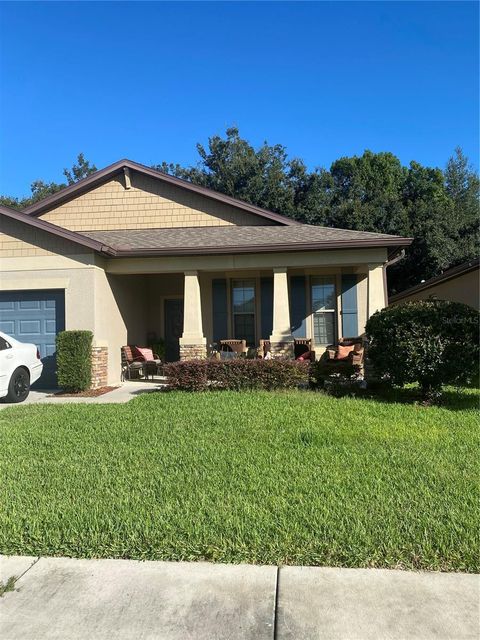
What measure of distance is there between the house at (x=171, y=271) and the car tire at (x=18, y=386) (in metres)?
1.91

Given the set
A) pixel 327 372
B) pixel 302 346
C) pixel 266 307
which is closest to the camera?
pixel 327 372

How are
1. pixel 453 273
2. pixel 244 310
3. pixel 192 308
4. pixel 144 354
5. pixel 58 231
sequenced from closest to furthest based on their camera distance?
pixel 58 231 → pixel 192 308 → pixel 144 354 → pixel 244 310 → pixel 453 273

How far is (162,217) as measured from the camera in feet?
51.7

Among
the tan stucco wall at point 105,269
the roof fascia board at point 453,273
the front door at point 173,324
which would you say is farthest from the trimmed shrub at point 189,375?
the roof fascia board at point 453,273

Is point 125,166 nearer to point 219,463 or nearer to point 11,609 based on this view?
point 219,463

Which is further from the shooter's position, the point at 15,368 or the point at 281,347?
→ the point at 281,347

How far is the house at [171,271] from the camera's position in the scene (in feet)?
39.5

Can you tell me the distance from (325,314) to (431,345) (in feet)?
19.9

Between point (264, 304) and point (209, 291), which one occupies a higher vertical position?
point (209, 291)

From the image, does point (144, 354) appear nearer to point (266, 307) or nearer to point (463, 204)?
point (266, 307)

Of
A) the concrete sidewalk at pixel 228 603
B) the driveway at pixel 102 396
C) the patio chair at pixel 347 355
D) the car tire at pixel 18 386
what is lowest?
the concrete sidewalk at pixel 228 603

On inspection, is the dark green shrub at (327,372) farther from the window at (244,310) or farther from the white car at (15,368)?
the white car at (15,368)

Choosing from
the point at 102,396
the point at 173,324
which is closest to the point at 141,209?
the point at 173,324

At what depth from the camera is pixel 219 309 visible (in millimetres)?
14789
